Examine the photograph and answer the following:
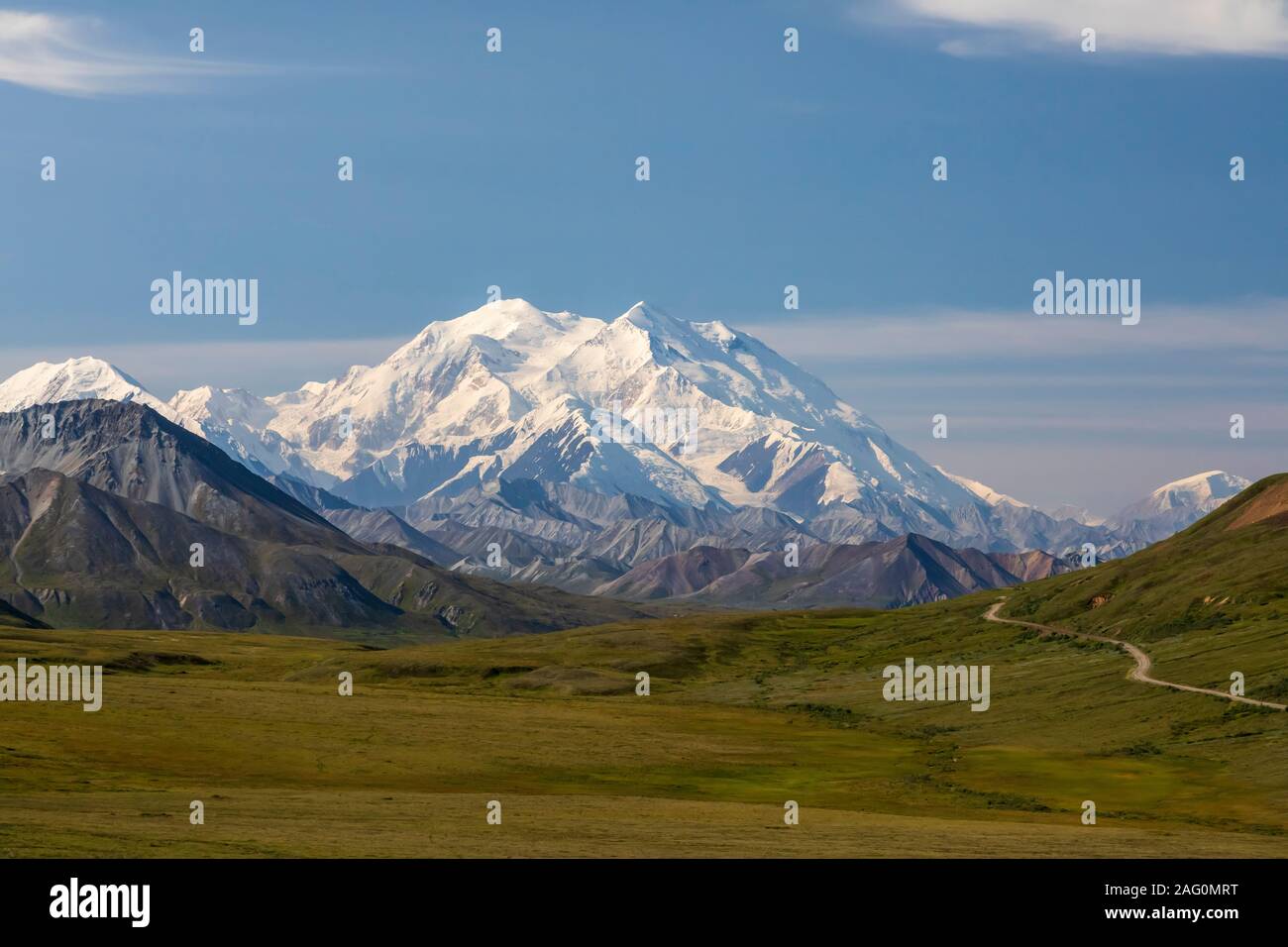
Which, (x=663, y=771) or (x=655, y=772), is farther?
(x=663, y=771)

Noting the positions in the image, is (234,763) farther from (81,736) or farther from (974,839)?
(974,839)

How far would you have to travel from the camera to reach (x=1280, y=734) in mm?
132000

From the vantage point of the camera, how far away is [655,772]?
127m

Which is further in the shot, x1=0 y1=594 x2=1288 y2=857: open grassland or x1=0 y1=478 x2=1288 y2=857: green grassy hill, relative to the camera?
x1=0 y1=478 x2=1288 y2=857: green grassy hill

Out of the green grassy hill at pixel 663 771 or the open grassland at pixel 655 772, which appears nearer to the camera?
the open grassland at pixel 655 772

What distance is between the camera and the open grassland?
2832 inches

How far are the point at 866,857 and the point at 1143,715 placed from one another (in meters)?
99.5

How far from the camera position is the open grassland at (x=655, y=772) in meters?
71.9

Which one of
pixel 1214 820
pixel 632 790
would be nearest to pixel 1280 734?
pixel 1214 820

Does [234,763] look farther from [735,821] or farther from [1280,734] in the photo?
[1280,734]

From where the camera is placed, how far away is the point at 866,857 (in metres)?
64.5
